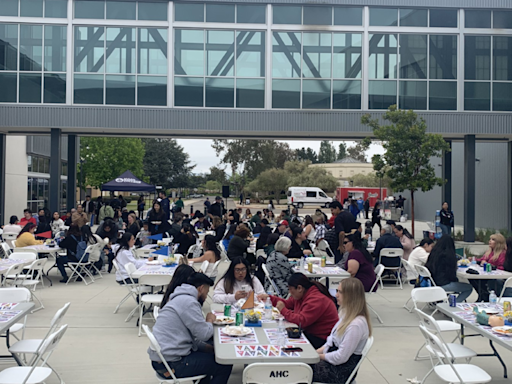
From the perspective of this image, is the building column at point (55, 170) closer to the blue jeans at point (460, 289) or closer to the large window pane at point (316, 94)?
the large window pane at point (316, 94)

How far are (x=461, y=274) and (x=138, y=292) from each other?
5.35m

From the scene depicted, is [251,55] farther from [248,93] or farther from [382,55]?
[382,55]

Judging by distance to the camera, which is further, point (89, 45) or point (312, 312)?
point (89, 45)

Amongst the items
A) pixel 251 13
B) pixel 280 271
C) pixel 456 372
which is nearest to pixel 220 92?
pixel 251 13

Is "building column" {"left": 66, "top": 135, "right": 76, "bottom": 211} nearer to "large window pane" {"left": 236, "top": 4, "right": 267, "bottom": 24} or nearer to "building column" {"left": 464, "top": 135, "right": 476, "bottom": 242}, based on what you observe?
"large window pane" {"left": 236, "top": 4, "right": 267, "bottom": 24}

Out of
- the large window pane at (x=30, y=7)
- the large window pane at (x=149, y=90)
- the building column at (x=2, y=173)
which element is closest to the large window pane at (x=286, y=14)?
the large window pane at (x=149, y=90)

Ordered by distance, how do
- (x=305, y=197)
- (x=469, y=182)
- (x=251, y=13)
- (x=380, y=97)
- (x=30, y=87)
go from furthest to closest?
(x=305, y=197) < (x=469, y=182) < (x=380, y=97) < (x=251, y=13) < (x=30, y=87)

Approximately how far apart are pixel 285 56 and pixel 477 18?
7.44 meters

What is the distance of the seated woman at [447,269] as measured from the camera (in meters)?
8.19

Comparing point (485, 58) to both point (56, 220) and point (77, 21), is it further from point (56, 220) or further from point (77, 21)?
point (56, 220)

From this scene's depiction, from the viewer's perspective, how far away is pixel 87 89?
1859 cm

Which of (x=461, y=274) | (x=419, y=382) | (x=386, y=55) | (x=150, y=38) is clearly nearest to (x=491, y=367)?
(x=419, y=382)

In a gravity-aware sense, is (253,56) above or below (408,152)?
above

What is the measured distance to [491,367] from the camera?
6.11m
